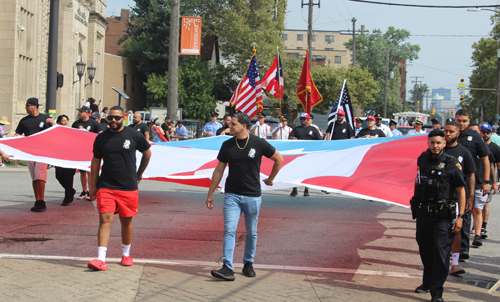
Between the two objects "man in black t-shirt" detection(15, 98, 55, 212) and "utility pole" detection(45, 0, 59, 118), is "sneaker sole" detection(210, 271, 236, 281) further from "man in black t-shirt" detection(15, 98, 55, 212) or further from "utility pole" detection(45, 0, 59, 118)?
"utility pole" detection(45, 0, 59, 118)

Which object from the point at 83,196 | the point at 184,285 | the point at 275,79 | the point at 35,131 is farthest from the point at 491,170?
the point at 275,79

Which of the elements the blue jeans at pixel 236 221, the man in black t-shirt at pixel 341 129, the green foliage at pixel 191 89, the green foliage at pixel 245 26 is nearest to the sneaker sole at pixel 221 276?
the blue jeans at pixel 236 221

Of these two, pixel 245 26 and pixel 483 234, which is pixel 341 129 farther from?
pixel 245 26

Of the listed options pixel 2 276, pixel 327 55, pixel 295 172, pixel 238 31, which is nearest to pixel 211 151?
pixel 295 172

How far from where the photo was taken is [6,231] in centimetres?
843

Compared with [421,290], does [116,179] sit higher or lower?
higher

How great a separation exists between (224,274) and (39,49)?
2626 centimetres

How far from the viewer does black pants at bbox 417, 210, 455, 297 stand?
551 cm

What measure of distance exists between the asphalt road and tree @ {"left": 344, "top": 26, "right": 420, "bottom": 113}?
258 ft

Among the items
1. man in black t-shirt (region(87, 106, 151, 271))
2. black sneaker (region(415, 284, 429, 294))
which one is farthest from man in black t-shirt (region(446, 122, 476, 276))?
man in black t-shirt (region(87, 106, 151, 271))

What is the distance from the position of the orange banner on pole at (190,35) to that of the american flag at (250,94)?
5.73m

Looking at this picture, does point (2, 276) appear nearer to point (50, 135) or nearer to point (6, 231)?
point (6, 231)

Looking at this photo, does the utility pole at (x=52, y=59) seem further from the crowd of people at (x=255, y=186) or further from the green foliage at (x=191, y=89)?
the green foliage at (x=191, y=89)

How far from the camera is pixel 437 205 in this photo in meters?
5.67
